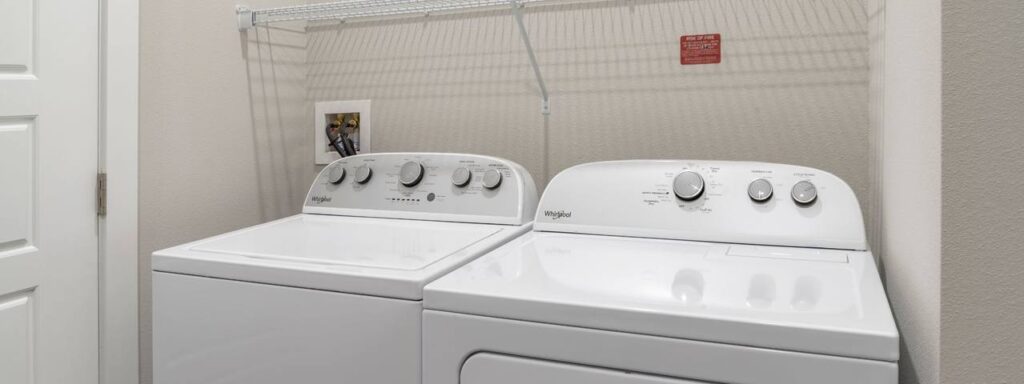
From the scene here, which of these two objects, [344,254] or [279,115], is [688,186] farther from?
[279,115]

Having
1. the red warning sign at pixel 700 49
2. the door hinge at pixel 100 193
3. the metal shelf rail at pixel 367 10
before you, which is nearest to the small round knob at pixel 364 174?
the metal shelf rail at pixel 367 10

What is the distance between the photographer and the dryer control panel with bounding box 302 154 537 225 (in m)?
1.52

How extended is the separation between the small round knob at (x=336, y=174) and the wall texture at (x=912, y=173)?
1252mm

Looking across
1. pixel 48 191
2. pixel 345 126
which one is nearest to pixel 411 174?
pixel 345 126

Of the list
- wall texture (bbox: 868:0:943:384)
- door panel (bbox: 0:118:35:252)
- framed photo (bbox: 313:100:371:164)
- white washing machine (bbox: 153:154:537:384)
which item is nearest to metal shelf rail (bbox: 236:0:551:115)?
framed photo (bbox: 313:100:371:164)

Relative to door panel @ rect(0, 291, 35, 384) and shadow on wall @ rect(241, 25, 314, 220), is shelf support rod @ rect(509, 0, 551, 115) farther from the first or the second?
door panel @ rect(0, 291, 35, 384)

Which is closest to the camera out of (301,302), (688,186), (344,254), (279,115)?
(301,302)

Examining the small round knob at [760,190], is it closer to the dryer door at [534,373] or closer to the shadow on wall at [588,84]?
the shadow on wall at [588,84]

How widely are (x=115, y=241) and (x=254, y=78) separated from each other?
612mm

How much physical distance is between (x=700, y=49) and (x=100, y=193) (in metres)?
1.43

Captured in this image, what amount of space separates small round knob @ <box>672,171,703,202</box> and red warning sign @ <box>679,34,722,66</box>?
16.1 inches

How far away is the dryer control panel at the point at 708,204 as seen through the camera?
1.24 m

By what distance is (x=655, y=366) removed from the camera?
0.80m

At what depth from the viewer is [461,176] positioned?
1.57m
